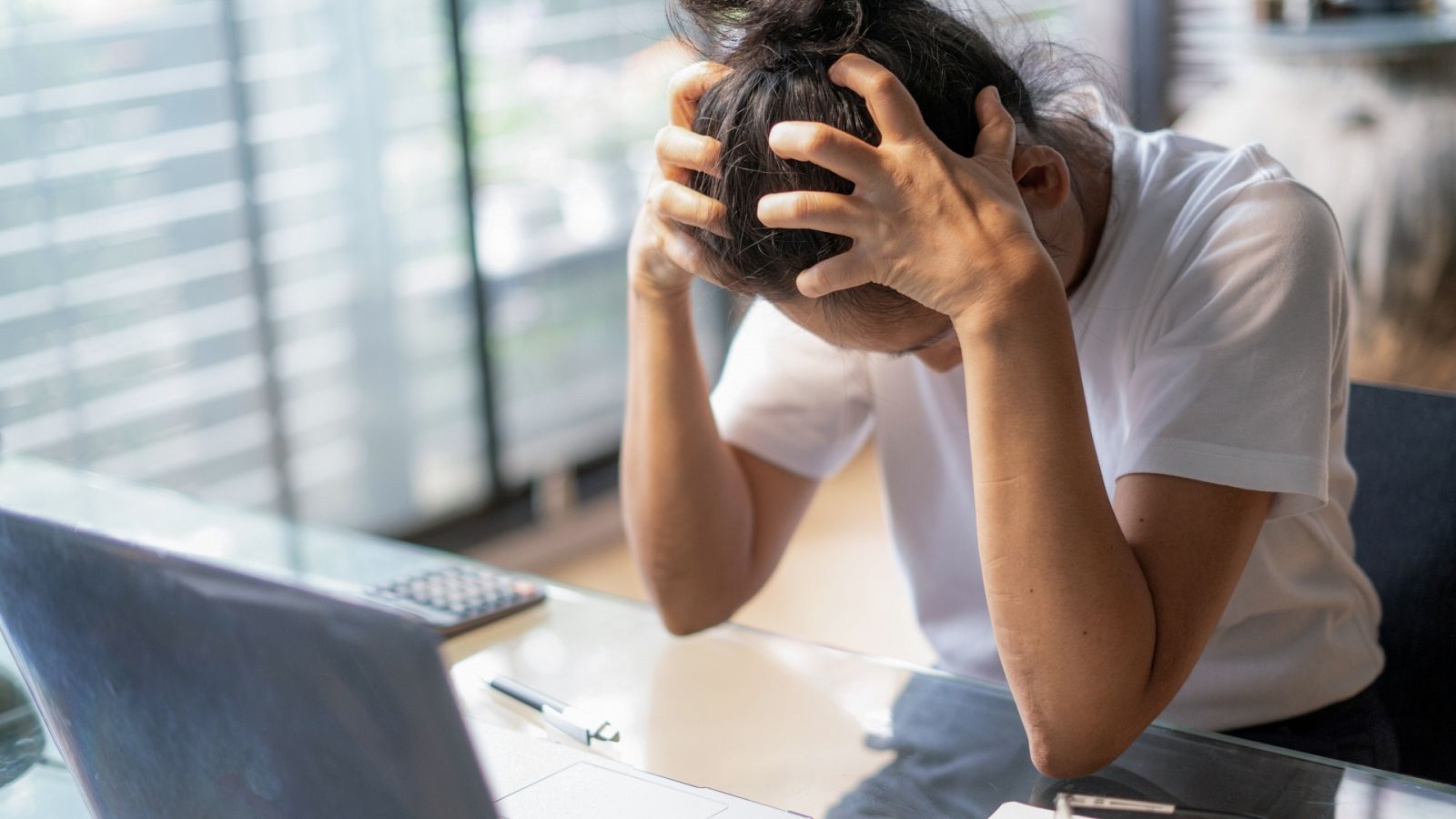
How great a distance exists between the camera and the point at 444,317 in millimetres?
2484

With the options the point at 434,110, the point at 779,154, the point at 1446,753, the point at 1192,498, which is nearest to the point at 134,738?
the point at 779,154

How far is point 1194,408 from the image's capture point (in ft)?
2.68

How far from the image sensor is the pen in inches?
33.8

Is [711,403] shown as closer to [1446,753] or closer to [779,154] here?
[779,154]

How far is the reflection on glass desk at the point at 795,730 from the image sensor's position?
763mm

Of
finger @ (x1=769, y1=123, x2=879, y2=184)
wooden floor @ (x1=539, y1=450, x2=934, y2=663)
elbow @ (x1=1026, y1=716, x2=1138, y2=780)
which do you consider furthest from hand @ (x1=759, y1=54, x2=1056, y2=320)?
wooden floor @ (x1=539, y1=450, x2=934, y2=663)

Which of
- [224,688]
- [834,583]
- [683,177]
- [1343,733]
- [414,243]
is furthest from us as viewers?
[834,583]

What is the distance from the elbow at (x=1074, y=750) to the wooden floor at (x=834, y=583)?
4.39ft

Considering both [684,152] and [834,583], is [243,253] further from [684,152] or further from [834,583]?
[684,152]

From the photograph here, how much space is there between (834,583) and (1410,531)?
1.54 m

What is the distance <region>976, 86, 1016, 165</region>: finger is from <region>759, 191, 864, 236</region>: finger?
0.10 metres

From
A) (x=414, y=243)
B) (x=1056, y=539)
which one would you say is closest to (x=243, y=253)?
(x=414, y=243)

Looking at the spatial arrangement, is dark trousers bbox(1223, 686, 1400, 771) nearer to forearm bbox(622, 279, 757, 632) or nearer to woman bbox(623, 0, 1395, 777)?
woman bbox(623, 0, 1395, 777)

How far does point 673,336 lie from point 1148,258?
34cm
